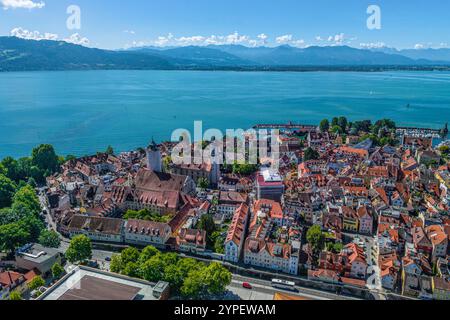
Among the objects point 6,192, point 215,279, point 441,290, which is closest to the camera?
point 215,279

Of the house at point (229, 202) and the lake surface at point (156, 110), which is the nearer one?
the house at point (229, 202)

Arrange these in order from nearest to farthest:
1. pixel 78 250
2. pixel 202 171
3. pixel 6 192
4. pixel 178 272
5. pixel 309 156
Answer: pixel 178 272 < pixel 78 250 < pixel 6 192 < pixel 202 171 < pixel 309 156

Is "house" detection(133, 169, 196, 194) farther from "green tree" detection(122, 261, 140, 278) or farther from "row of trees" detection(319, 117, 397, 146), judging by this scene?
"row of trees" detection(319, 117, 397, 146)

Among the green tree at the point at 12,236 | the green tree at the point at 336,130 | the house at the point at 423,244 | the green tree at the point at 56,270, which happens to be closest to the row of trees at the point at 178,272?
the green tree at the point at 56,270

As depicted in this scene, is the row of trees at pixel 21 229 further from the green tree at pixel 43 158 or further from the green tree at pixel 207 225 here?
the green tree at pixel 43 158

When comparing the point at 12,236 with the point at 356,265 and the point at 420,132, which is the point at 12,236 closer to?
the point at 356,265

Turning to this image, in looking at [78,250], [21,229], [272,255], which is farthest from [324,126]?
[21,229]

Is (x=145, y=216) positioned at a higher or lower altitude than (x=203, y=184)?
lower
